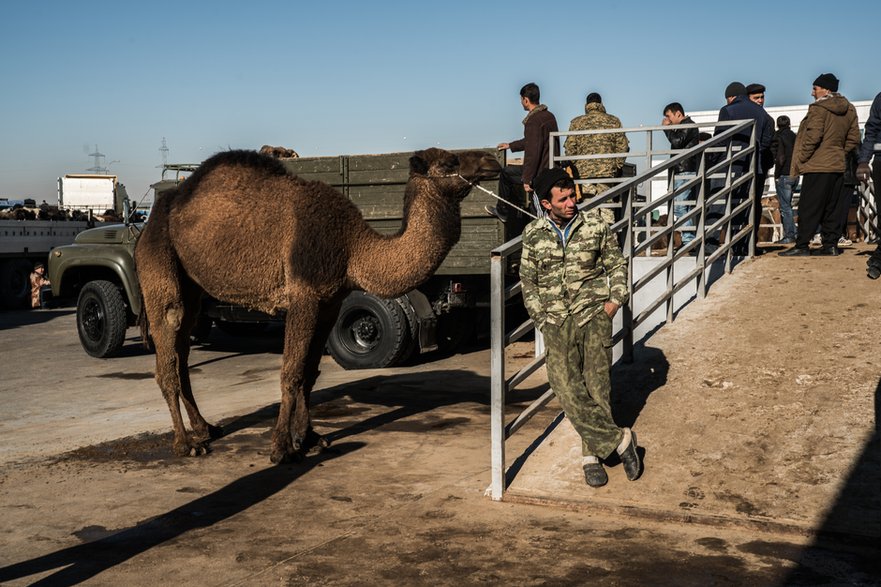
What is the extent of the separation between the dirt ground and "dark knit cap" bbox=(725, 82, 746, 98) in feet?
10.8

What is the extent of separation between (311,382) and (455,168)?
2.14 metres

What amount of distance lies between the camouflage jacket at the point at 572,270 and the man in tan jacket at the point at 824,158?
15.9 ft

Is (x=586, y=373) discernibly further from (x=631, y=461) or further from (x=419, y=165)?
(x=419, y=165)

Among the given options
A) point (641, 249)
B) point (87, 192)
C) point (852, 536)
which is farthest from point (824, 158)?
point (87, 192)

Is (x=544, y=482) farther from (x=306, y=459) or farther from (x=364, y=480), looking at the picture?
(x=306, y=459)

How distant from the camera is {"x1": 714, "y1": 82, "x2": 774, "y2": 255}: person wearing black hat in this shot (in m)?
10.7

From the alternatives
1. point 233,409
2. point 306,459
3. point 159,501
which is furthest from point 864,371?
point 233,409

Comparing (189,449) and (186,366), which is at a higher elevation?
(186,366)

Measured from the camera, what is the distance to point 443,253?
7.27 m

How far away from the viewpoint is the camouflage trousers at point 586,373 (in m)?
5.89

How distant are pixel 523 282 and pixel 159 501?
109 inches

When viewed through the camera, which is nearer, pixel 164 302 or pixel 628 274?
pixel 628 274

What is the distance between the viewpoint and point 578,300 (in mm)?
5863

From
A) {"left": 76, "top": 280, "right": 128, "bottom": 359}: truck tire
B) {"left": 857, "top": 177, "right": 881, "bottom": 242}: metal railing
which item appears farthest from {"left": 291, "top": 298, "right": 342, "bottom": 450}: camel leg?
{"left": 857, "top": 177, "right": 881, "bottom": 242}: metal railing
